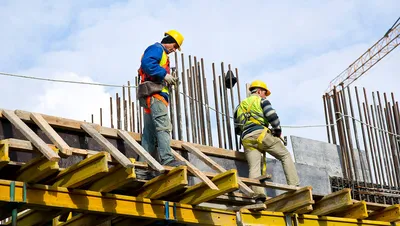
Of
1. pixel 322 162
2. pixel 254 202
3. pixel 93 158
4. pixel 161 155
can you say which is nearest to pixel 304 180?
pixel 322 162

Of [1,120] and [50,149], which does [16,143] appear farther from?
[1,120]

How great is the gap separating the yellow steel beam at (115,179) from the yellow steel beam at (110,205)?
113mm

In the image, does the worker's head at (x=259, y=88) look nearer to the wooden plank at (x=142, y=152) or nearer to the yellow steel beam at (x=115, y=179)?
the wooden plank at (x=142, y=152)

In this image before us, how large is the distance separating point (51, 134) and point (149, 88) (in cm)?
178

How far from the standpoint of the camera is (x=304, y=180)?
13094mm

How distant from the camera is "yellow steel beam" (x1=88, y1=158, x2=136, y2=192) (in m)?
8.16

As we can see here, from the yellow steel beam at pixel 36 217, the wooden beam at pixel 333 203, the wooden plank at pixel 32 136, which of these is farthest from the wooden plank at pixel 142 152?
the wooden beam at pixel 333 203

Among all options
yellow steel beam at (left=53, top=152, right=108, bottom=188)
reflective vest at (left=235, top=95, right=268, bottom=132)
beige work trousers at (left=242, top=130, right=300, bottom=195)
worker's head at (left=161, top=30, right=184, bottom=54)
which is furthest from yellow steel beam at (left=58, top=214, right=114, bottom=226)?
reflective vest at (left=235, top=95, right=268, bottom=132)

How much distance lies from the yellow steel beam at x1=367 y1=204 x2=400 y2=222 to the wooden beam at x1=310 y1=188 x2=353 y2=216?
1367 millimetres

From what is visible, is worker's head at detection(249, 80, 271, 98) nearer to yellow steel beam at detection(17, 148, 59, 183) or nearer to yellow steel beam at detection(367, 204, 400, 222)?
yellow steel beam at detection(367, 204, 400, 222)

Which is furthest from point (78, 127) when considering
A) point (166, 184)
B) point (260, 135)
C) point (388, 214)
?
point (388, 214)

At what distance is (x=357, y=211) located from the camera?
440 inches

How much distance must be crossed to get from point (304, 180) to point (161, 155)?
4400 millimetres

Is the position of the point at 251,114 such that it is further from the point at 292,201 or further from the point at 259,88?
the point at 292,201
